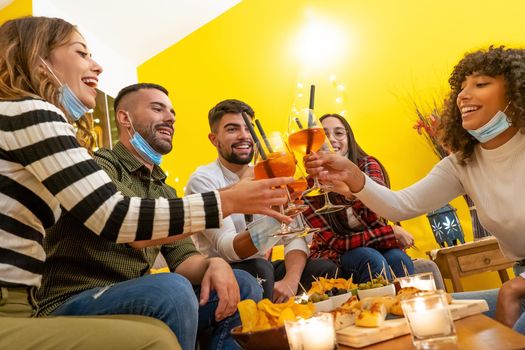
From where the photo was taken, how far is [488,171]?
5.52 feet

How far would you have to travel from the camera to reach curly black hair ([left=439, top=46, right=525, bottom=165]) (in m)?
1.63

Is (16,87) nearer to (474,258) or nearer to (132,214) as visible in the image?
(132,214)

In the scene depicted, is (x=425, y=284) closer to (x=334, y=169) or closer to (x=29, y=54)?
(x=334, y=169)

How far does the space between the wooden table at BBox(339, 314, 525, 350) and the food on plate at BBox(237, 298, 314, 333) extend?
Answer: 112 millimetres

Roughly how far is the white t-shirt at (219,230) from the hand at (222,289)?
42cm

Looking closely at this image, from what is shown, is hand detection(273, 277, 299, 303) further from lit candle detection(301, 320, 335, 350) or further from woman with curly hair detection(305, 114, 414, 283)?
lit candle detection(301, 320, 335, 350)

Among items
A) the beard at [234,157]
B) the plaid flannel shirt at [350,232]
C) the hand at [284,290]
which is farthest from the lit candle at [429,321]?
the beard at [234,157]

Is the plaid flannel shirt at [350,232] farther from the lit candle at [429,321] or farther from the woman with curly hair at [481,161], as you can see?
the lit candle at [429,321]

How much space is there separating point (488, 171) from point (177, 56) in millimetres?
3565

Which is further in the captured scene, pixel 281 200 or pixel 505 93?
pixel 505 93

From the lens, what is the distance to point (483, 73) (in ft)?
5.62

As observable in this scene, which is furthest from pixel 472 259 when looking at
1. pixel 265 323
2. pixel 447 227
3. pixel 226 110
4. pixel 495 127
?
pixel 265 323

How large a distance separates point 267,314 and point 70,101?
77 centimetres

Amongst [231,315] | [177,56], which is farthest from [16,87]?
[177,56]
